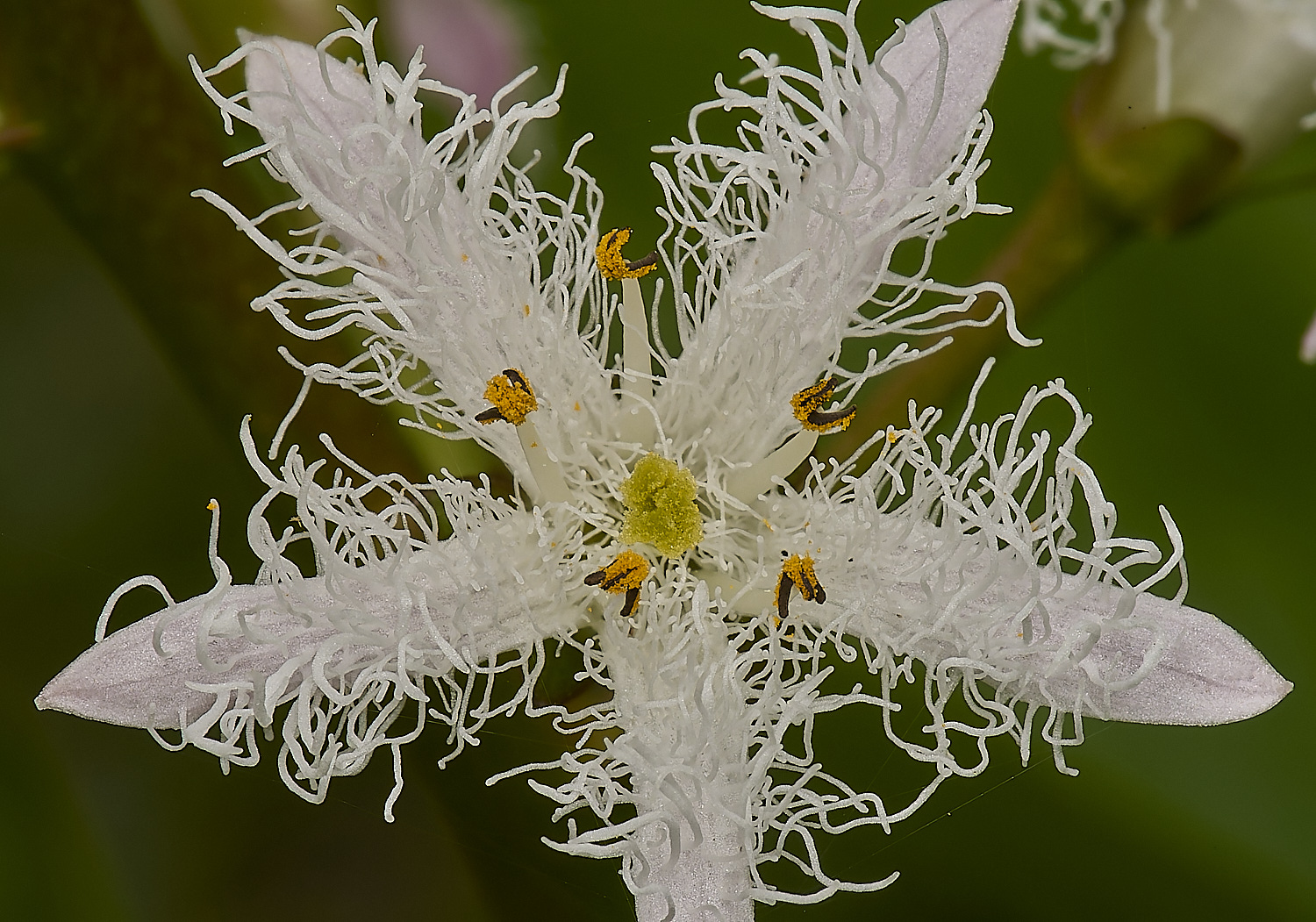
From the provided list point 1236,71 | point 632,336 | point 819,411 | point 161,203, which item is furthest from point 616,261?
point 1236,71

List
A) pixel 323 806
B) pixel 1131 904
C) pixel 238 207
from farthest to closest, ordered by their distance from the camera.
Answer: pixel 323 806 < pixel 1131 904 < pixel 238 207

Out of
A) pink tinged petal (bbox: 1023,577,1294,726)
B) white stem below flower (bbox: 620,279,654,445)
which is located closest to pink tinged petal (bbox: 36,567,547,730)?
white stem below flower (bbox: 620,279,654,445)

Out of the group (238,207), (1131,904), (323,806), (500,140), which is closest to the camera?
(500,140)

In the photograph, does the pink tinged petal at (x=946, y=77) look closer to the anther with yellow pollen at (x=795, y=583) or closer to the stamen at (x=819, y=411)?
the stamen at (x=819, y=411)

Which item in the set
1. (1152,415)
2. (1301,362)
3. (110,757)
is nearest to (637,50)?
(1152,415)

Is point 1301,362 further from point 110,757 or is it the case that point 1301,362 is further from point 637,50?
point 110,757

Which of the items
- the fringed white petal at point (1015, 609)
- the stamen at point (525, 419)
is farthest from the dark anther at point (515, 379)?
the fringed white petal at point (1015, 609)
